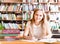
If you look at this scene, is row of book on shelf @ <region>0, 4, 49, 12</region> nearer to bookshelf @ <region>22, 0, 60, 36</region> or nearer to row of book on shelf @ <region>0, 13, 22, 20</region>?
bookshelf @ <region>22, 0, 60, 36</region>

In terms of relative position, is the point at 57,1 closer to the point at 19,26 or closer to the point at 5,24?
the point at 19,26

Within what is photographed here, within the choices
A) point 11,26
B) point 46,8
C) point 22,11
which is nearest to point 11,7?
point 22,11

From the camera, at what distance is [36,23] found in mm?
2451

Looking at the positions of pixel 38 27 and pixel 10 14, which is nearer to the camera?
pixel 38 27

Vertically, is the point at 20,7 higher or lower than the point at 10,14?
higher

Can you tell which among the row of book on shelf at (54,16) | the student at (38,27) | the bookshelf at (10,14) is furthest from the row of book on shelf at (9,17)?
the student at (38,27)

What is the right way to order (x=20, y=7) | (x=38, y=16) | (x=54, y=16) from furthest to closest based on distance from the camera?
(x=54, y=16)
(x=20, y=7)
(x=38, y=16)

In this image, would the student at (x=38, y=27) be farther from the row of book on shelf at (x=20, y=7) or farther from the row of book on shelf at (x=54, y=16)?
the row of book on shelf at (x=54, y=16)

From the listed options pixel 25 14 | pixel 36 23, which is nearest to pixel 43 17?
pixel 36 23

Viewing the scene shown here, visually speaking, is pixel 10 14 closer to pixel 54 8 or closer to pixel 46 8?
pixel 46 8

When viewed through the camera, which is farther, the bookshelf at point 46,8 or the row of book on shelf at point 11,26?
the row of book on shelf at point 11,26

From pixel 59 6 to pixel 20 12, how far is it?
1276 mm

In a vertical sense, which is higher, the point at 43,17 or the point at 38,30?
the point at 43,17

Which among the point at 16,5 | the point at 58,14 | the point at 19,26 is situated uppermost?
the point at 16,5
